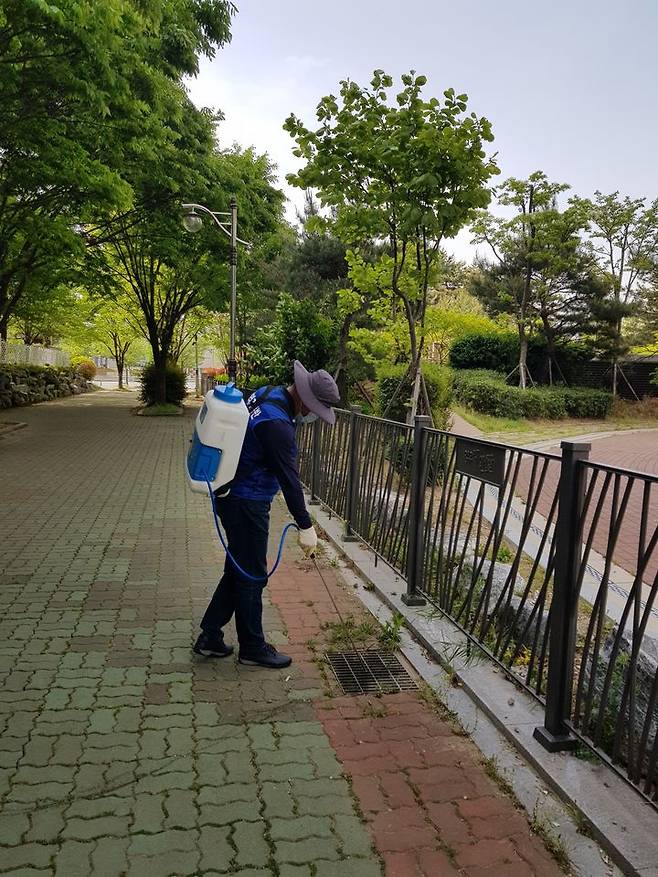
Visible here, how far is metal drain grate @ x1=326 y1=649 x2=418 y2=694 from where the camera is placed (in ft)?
11.7

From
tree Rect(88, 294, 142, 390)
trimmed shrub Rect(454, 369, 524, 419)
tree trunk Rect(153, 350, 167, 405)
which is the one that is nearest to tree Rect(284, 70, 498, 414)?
trimmed shrub Rect(454, 369, 524, 419)

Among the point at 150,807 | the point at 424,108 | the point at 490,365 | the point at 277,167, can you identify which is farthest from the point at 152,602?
the point at 490,365

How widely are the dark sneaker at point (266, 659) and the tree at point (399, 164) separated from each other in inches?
216

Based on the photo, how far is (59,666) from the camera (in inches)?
145

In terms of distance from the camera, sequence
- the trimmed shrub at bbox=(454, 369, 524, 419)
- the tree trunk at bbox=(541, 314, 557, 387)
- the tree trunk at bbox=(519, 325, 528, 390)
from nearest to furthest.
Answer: the trimmed shrub at bbox=(454, 369, 524, 419), the tree trunk at bbox=(519, 325, 528, 390), the tree trunk at bbox=(541, 314, 557, 387)

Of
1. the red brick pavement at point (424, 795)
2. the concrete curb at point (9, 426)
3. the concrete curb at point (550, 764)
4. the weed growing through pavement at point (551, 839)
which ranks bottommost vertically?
the concrete curb at point (9, 426)

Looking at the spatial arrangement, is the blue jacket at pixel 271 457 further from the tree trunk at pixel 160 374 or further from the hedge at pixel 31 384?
the tree trunk at pixel 160 374

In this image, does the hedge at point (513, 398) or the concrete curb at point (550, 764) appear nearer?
the concrete curb at point (550, 764)

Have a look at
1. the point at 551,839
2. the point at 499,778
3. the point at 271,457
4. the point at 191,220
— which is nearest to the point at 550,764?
the point at 499,778

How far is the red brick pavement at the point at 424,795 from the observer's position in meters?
2.26

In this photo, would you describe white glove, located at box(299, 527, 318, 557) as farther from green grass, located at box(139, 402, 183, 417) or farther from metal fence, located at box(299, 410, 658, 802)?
green grass, located at box(139, 402, 183, 417)

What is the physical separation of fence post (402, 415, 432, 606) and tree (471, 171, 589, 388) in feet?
67.5

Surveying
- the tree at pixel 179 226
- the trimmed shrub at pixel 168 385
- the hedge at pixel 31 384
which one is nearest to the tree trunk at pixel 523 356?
the tree at pixel 179 226

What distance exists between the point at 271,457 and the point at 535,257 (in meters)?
23.0
